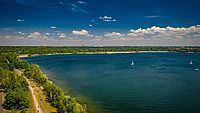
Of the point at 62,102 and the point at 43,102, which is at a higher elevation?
the point at 62,102

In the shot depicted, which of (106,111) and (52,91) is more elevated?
(52,91)

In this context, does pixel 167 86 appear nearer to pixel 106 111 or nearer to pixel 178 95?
pixel 178 95

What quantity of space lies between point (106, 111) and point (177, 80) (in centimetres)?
4365

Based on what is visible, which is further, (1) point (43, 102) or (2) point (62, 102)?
(1) point (43, 102)

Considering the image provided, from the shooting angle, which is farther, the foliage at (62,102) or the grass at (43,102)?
the grass at (43,102)

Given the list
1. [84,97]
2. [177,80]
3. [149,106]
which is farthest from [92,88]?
[177,80]

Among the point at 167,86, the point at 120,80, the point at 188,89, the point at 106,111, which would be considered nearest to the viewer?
the point at 106,111

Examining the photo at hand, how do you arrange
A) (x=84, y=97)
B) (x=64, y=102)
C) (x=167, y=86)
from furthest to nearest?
(x=167, y=86), (x=84, y=97), (x=64, y=102)

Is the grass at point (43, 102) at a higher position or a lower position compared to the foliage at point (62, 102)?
lower

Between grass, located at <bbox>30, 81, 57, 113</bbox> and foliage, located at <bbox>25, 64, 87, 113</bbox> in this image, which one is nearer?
foliage, located at <bbox>25, 64, 87, 113</bbox>

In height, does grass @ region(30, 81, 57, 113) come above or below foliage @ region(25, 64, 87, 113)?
below

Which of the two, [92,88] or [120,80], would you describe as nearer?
[92,88]

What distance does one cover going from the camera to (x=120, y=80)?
265ft

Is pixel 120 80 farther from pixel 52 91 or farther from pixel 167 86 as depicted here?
pixel 52 91
